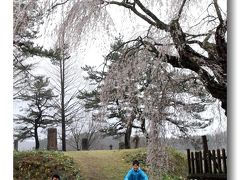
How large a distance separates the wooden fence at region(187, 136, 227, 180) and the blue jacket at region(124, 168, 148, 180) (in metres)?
0.34

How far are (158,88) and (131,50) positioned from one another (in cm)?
35

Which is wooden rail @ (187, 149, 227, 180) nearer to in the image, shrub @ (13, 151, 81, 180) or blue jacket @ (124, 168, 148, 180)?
blue jacket @ (124, 168, 148, 180)

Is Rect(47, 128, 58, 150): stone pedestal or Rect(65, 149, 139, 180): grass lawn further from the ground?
Rect(47, 128, 58, 150): stone pedestal

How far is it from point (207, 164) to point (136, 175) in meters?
0.55

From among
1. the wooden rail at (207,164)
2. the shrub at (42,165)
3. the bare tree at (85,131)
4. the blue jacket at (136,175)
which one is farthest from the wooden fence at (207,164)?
the shrub at (42,165)

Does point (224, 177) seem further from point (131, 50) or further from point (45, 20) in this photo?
point (45, 20)

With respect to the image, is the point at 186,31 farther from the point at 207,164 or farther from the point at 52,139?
the point at 52,139

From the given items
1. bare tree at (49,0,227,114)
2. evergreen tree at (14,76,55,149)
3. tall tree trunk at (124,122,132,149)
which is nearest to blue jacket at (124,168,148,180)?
tall tree trunk at (124,122,132,149)

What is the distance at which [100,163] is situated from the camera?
332cm

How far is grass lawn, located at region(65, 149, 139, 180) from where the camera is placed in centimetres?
328

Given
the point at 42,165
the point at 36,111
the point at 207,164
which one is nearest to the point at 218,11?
the point at 207,164

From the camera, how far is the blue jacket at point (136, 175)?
3.34 metres

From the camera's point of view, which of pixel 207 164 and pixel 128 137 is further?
pixel 207 164

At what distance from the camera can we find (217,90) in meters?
3.40
